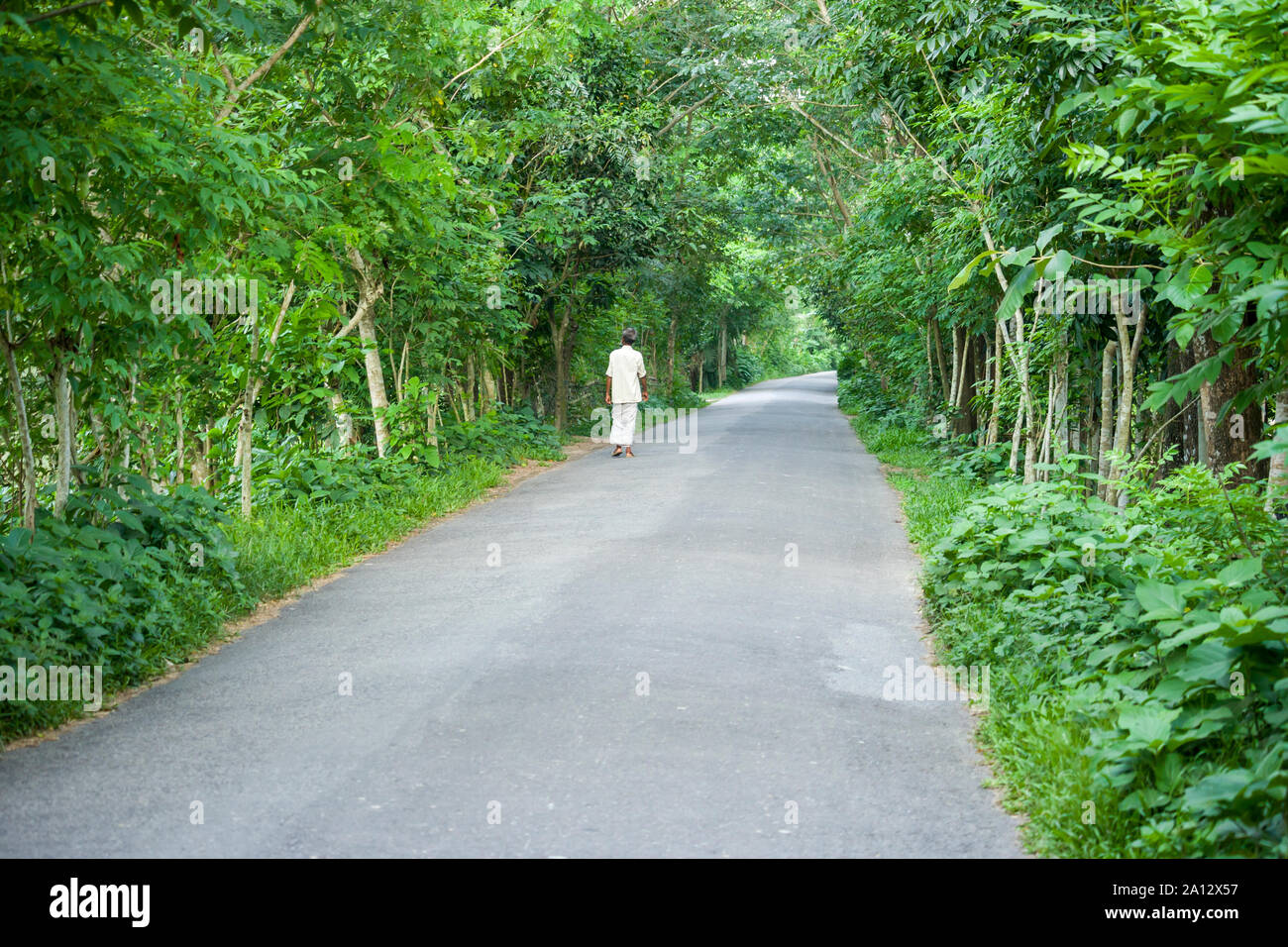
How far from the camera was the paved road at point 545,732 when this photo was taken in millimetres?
4477

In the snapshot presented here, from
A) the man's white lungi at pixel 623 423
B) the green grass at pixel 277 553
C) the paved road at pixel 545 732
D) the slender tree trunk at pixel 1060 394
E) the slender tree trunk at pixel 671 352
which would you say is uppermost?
the slender tree trunk at pixel 671 352

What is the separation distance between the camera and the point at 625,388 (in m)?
19.5

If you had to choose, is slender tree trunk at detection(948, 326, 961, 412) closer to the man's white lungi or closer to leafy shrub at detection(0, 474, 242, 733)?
the man's white lungi

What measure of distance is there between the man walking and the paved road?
946 centimetres

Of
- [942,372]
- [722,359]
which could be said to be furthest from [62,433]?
[722,359]

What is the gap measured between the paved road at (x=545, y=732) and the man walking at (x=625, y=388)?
9463 mm

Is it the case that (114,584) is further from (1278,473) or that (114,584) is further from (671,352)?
(671,352)

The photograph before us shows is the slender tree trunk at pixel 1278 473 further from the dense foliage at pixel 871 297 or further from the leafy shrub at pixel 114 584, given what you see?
the leafy shrub at pixel 114 584

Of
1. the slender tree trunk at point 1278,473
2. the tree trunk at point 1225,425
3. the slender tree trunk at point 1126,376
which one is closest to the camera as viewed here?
the slender tree trunk at point 1278,473

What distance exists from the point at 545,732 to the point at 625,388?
46.5ft

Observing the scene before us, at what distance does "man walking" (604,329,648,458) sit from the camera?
19.4 m

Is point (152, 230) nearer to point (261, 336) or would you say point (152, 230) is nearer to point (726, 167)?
point (261, 336)

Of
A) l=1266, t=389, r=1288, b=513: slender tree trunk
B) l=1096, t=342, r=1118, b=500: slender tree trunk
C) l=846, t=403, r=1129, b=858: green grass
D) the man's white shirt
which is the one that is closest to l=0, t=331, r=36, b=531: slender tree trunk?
l=846, t=403, r=1129, b=858: green grass

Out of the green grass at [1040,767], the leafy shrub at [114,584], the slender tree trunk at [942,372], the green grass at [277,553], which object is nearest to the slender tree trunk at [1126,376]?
the green grass at [1040,767]
